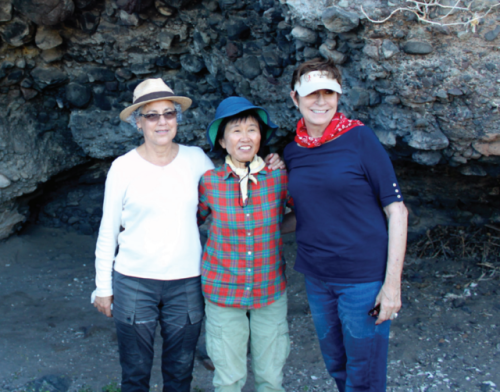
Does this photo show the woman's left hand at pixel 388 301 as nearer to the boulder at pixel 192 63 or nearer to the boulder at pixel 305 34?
the boulder at pixel 305 34

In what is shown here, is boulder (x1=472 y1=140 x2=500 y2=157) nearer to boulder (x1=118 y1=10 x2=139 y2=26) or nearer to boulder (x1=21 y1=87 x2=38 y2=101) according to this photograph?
boulder (x1=118 y1=10 x2=139 y2=26)

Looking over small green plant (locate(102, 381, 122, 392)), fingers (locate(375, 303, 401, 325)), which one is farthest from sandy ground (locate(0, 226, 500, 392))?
fingers (locate(375, 303, 401, 325))

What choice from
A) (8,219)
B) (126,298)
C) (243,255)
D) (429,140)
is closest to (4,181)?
(8,219)

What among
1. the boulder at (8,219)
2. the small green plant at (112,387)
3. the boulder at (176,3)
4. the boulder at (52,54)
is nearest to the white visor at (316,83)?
the small green plant at (112,387)

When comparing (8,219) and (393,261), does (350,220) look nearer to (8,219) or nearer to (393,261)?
(393,261)

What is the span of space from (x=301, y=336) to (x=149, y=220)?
1.87 meters

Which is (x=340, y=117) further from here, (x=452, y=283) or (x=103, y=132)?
(x=103, y=132)

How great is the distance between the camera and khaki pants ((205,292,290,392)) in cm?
234

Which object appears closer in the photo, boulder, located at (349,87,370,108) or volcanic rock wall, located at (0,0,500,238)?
volcanic rock wall, located at (0,0,500,238)

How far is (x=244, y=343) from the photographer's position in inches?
94.1

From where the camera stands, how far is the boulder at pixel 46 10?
402cm

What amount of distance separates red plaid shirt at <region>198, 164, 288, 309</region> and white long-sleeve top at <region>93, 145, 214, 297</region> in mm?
120

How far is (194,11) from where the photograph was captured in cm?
432

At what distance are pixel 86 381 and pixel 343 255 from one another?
215 centimetres
